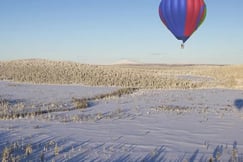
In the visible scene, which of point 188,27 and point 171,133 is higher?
point 188,27

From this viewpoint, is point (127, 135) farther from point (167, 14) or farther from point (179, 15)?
→ point (167, 14)

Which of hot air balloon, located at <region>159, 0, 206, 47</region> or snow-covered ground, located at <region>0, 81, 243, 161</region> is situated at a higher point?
hot air balloon, located at <region>159, 0, 206, 47</region>

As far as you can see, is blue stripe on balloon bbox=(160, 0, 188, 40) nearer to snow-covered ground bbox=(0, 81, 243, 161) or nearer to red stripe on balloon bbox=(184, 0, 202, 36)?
red stripe on balloon bbox=(184, 0, 202, 36)

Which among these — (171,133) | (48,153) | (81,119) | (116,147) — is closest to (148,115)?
(81,119)

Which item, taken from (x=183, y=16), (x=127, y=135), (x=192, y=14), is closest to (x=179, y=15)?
(x=183, y=16)

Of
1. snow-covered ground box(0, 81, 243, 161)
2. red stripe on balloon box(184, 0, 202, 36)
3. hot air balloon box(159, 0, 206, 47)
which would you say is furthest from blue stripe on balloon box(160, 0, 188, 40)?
snow-covered ground box(0, 81, 243, 161)

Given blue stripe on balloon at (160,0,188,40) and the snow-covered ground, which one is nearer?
the snow-covered ground

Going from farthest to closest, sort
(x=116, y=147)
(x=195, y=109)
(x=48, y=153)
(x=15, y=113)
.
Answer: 1. (x=195, y=109)
2. (x=15, y=113)
3. (x=116, y=147)
4. (x=48, y=153)

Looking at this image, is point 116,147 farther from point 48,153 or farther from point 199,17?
point 199,17
